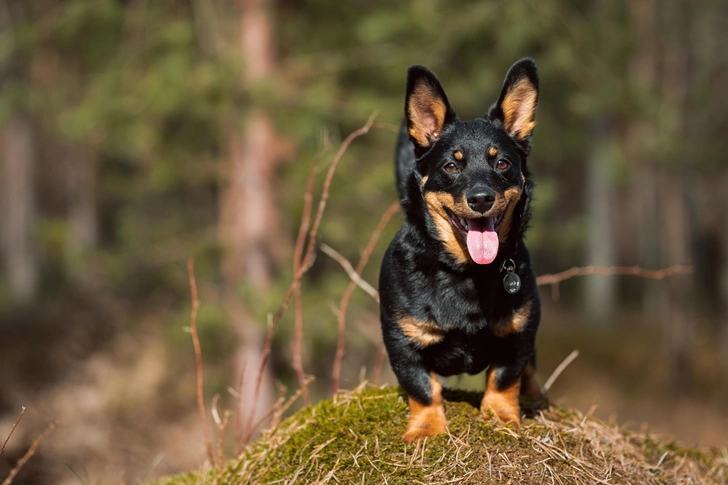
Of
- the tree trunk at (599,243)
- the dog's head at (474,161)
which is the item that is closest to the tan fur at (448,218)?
the dog's head at (474,161)

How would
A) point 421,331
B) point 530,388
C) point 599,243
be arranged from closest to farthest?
point 421,331 → point 530,388 → point 599,243

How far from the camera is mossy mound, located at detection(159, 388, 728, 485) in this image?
244 cm

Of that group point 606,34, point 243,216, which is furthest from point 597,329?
point 243,216

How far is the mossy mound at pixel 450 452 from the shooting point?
2438 mm

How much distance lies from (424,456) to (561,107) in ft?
37.1

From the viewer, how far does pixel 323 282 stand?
9.80m

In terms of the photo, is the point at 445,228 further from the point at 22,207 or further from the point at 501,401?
the point at 22,207

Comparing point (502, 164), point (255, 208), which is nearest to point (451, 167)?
point (502, 164)

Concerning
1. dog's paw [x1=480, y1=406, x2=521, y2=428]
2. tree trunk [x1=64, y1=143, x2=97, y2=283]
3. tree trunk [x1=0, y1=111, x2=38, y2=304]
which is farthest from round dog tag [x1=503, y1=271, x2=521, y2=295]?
tree trunk [x1=64, y1=143, x2=97, y2=283]

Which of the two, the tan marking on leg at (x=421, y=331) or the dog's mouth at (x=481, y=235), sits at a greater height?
the dog's mouth at (x=481, y=235)

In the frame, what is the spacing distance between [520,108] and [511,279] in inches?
27.9

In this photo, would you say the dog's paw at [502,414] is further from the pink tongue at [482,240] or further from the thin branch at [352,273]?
the thin branch at [352,273]

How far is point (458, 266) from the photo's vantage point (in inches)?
97.9

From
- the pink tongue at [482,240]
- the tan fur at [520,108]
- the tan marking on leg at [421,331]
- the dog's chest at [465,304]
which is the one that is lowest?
the tan marking on leg at [421,331]
